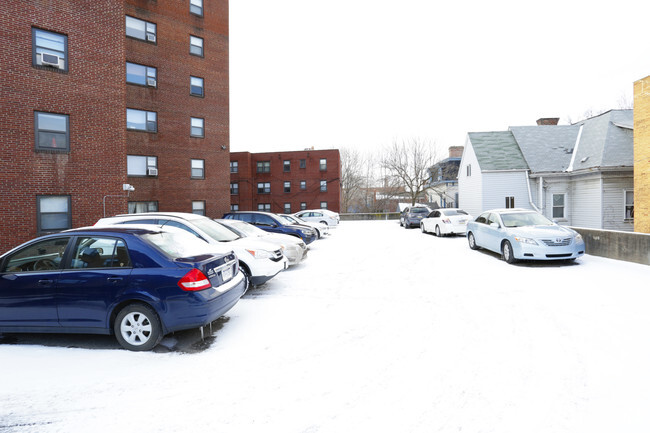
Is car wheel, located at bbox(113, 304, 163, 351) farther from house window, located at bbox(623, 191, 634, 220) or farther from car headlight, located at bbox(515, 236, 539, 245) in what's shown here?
house window, located at bbox(623, 191, 634, 220)

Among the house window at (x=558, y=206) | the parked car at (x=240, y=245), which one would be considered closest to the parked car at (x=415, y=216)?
the house window at (x=558, y=206)

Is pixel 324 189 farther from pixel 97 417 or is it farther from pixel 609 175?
pixel 97 417

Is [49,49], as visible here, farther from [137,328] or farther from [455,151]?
[455,151]

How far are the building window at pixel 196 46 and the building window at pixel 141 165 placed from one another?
7347 mm

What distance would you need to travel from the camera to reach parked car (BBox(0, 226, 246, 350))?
4156mm

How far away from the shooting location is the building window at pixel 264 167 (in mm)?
43056

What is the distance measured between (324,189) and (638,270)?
35112 mm

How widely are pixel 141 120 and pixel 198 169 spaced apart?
416cm

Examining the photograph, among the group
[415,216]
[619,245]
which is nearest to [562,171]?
[415,216]

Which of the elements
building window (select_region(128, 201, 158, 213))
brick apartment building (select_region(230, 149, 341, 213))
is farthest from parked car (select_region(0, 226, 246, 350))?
brick apartment building (select_region(230, 149, 341, 213))

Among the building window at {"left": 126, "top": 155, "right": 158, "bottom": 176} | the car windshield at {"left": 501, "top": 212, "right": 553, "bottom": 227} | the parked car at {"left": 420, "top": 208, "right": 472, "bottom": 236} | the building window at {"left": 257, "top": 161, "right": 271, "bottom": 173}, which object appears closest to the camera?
the car windshield at {"left": 501, "top": 212, "right": 553, "bottom": 227}

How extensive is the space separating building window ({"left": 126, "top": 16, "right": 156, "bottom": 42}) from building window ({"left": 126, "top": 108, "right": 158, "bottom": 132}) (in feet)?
13.7

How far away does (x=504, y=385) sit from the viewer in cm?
328

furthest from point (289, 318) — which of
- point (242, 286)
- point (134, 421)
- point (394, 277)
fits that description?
point (394, 277)
